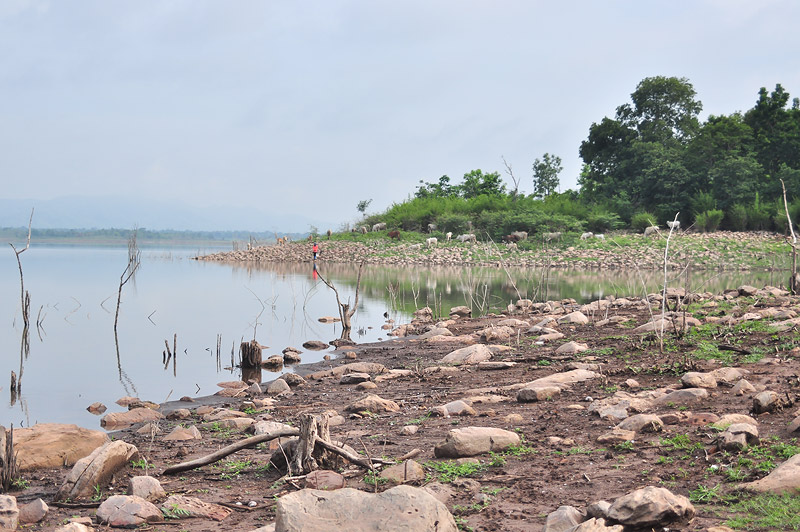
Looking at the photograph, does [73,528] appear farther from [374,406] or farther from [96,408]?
[96,408]

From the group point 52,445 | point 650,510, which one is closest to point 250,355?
point 52,445

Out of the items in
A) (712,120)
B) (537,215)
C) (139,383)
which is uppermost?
(712,120)

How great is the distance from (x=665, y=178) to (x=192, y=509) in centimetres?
4987

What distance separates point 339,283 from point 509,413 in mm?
23878

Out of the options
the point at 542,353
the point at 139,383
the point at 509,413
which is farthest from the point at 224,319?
the point at 509,413

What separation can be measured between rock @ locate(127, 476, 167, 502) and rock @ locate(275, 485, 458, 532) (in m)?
1.62

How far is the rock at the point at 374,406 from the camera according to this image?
7781 mm

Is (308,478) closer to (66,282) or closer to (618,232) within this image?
(66,282)

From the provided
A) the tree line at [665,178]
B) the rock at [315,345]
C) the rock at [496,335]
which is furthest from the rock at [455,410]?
the tree line at [665,178]

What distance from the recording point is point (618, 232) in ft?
159

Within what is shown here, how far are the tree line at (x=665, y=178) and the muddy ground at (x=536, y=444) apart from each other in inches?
1487

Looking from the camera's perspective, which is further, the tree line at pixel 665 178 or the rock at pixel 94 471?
the tree line at pixel 665 178

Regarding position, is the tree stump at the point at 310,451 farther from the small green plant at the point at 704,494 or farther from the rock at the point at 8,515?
the small green plant at the point at 704,494

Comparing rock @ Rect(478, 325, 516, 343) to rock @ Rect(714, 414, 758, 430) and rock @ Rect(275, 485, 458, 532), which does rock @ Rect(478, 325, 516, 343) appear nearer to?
rock @ Rect(714, 414, 758, 430)
